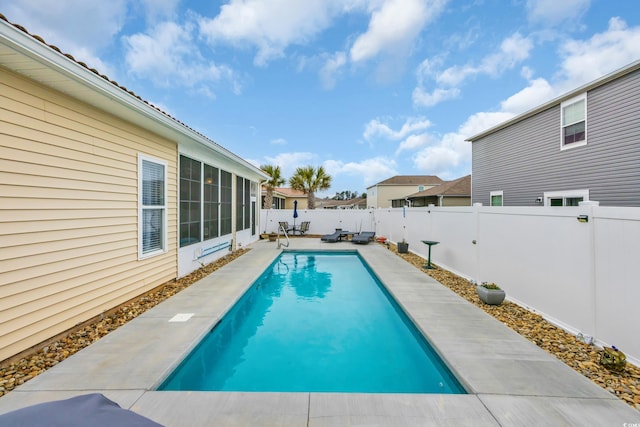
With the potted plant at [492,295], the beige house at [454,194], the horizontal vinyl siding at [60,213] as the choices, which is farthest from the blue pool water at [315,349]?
the beige house at [454,194]

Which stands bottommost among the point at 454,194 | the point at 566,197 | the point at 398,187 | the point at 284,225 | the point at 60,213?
the point at 284,225

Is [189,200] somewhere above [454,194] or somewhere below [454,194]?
below

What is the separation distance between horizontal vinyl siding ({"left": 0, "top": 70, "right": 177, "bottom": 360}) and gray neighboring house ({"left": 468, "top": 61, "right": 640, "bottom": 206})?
1168cm

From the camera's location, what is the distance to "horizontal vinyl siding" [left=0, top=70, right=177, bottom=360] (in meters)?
3.03

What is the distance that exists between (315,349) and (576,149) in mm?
10155

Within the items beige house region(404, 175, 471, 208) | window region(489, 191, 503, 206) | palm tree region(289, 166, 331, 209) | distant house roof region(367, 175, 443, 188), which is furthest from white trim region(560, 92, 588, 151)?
distant house roof region(367, 175, 443, 188)

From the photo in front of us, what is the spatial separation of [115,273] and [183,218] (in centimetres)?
225

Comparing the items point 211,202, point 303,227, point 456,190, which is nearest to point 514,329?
point 211,202

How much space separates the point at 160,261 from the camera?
5797mm

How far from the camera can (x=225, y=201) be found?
9477 mm

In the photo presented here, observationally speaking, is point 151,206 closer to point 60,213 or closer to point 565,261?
point 60,213

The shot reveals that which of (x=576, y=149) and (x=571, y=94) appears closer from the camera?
(x=571, y=94)

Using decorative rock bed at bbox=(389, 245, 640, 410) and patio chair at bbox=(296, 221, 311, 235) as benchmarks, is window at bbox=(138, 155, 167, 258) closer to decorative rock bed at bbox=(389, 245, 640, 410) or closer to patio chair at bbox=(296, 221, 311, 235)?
decorative rock bed at bbox=(389, 245, 640, 410)

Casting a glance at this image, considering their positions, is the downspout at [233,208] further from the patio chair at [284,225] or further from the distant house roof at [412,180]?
the distant house roof at [412,180]
